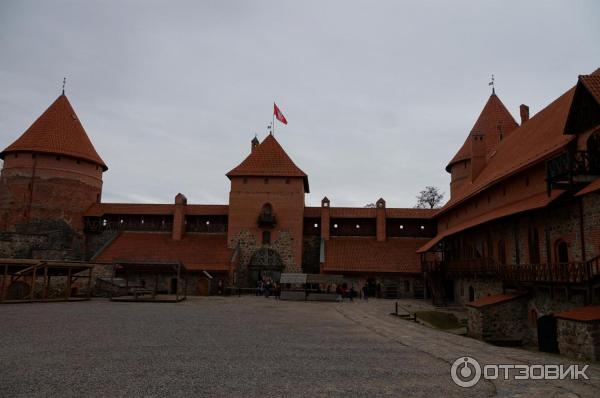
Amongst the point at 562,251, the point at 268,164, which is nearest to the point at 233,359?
the point at 562,251

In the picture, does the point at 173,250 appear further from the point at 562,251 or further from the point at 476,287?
the point at 562,251

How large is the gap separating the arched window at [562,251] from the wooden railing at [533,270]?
61 cm

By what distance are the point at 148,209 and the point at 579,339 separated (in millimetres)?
28754

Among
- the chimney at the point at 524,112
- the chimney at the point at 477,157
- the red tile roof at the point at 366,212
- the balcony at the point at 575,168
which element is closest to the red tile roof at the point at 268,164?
the red tile roof at the point at 366,212

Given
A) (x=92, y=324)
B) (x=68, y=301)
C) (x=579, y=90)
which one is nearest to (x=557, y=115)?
(x=579, y=90)

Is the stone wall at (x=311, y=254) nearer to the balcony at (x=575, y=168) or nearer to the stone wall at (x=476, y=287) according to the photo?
the stone wall at (x=476, y=287)

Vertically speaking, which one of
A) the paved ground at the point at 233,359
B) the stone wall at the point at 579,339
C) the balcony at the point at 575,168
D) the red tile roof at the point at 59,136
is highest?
the red tile roof at the point at 59,136

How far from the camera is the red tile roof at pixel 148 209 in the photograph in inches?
1286

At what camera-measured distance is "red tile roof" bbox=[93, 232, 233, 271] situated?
2919 centimetres

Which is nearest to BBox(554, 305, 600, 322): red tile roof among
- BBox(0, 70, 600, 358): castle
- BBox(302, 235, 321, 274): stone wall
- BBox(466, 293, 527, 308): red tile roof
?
BBox(466, 293, 527, 308): red tile roof

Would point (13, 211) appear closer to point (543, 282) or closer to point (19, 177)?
point (19, 177)

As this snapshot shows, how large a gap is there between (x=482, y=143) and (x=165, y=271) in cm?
1907

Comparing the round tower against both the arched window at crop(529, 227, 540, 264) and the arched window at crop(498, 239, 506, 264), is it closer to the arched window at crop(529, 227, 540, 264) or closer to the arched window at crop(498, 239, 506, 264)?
the arched window at crop(498, 239, 506, 264)

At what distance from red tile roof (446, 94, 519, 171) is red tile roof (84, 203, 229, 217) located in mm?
16923
